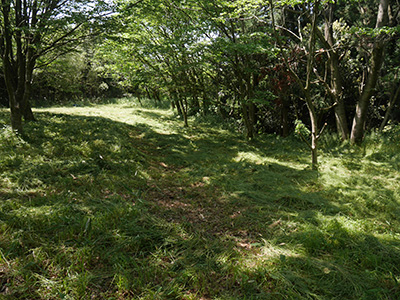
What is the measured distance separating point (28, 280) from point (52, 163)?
3.16 metres

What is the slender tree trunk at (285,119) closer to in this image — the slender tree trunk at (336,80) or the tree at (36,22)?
the slender tree trunk at (336,80)

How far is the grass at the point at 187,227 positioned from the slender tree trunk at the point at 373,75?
201 centimetres

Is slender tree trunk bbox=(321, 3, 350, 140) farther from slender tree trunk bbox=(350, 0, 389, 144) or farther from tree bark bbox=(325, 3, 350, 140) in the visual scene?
slender tree trunk bbox=(350, 0, 389, 144)

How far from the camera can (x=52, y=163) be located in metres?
4.62

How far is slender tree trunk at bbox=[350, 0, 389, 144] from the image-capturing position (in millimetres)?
7066

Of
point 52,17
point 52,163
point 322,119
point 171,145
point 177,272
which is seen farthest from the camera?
point 322,119

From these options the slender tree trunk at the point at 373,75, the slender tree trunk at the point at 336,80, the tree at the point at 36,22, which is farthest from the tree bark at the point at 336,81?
the tree at the point at 36,22

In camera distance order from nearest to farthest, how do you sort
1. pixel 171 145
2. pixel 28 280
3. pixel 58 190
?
pixel 28 280 < pixel 58 190 < pixel 171 145

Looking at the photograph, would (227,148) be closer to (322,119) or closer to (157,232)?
(322,119)

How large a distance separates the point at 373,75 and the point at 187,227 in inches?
312

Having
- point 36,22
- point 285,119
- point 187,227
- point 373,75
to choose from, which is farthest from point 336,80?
point 36,22

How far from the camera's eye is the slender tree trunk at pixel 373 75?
23.2 ft

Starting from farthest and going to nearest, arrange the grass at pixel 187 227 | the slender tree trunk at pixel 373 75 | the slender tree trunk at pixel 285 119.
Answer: the slender tree trunk at pixel 285 119
the slender tree trunk at pixel 373 75
the grass at pixel 187 227

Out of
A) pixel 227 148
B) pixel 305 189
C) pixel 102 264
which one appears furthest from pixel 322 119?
pixel 102 264
